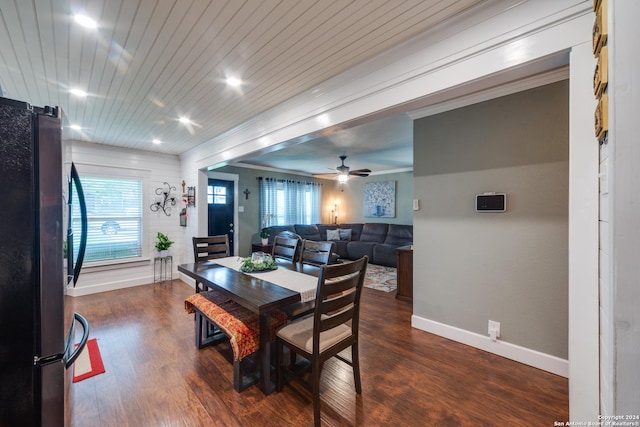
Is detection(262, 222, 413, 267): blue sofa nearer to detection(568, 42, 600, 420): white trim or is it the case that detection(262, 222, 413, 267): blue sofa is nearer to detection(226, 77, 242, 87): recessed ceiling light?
detection(226, 77, 242, 87): recessed ceiling light

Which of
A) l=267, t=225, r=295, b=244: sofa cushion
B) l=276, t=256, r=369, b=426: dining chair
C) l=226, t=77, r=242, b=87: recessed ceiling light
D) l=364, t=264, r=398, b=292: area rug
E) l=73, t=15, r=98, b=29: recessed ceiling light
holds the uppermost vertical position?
l=226, t=77, r=242, b=87: recessed ceiling light

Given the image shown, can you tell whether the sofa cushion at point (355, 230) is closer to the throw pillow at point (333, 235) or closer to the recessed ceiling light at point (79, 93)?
the throw pillow at point (333, 235)

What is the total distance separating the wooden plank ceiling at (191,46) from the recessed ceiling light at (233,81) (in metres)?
0.07

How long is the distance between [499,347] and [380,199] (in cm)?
522

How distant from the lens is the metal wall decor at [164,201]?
4.90 meters

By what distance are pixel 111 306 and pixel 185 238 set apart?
63.3 inches

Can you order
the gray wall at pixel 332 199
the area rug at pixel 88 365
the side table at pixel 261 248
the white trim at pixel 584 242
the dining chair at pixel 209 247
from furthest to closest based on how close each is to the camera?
1. the gray wall at pixel 332 199
2. the side table at pixel 261 248
3. the dining chair at pixel 209 247
4. the area rug at pixel 88 365
5. the white trim at pixel 584 242

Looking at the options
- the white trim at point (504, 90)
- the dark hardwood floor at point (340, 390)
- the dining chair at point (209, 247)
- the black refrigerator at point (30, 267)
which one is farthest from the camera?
the dining chair at point (209, 247)

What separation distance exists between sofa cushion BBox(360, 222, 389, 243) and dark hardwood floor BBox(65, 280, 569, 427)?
407cm

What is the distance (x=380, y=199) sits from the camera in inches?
287

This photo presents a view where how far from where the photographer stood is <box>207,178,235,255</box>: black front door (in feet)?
18.3

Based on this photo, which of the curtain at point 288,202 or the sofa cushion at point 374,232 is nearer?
the curtain at point 288,202

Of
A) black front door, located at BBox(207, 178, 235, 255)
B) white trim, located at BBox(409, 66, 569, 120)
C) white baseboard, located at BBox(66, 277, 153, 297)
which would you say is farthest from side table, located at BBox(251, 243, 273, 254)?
white trim, located at BBox(409, 66, 569, 120)

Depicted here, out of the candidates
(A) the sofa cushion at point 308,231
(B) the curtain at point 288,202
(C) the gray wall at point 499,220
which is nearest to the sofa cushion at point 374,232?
(A) the sofa cushion at point 308,231
